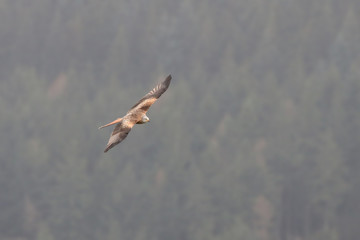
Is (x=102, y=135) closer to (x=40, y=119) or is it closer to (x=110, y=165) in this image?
(x=110, y=165)

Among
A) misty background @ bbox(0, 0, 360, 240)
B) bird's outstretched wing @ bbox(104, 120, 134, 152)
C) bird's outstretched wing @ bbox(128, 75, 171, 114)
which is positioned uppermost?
misty background @ bbox(0, 0, 360, 240)

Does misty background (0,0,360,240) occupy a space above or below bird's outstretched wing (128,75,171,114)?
above

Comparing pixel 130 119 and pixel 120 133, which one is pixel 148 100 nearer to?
pixel 130 119

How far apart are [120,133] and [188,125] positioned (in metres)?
83.8

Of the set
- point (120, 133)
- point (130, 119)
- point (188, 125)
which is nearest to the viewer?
point (120, 133)

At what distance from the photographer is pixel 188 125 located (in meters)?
102

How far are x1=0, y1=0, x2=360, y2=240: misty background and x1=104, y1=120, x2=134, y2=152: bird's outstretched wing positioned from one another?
6200 centimetres

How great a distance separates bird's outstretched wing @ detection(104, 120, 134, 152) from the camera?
17.5 meters

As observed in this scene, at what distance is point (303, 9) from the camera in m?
125

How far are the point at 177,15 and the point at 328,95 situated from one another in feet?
122

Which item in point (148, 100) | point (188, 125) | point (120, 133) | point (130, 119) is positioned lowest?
point (120, 133)

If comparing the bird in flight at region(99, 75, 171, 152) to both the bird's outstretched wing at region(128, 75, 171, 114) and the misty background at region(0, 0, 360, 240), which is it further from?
the misty background at region(0, 0, 360, 240)

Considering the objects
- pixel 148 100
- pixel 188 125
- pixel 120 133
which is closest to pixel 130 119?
pixel 120 133

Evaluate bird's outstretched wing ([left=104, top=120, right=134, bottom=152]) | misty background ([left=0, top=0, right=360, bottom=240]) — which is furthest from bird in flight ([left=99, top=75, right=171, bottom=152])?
misty background ([left=0, top=0, right=360, bottom=240])
